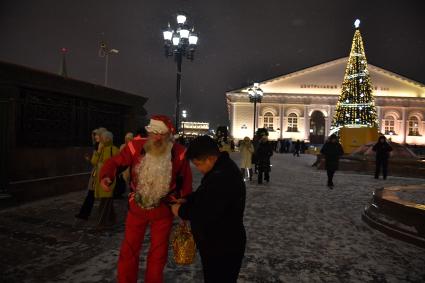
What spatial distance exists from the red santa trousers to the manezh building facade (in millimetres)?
48459

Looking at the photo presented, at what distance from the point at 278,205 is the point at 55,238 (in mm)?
4844

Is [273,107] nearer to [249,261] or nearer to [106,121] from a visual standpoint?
[106,121]

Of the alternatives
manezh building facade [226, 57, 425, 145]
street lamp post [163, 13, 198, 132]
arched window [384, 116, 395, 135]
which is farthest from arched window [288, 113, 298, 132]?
street lamp post [163, 13, 198, 132]

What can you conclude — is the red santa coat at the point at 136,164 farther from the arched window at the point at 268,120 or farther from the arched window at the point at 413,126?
the arched window at the point at 413,126

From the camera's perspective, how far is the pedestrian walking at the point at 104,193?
5.60 meters

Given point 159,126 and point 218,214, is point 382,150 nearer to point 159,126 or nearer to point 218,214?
point 159,126

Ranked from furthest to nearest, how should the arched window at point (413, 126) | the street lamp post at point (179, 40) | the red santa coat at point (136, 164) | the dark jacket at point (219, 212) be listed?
the arched window at point (413, 126)
the street lamp post at point (179, 40)
the red santa coat at point (136, 164)
the dark jacket at point (219, 212)

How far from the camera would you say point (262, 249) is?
4.79 m

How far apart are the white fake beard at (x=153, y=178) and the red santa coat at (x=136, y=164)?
0.07 meters

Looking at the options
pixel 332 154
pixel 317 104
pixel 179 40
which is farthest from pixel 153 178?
pixel 317 104

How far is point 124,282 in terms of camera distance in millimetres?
3037

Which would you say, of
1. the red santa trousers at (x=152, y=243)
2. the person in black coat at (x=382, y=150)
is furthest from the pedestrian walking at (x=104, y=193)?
the person in black coat at (x=382, y=150)

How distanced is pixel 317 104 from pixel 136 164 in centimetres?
5059

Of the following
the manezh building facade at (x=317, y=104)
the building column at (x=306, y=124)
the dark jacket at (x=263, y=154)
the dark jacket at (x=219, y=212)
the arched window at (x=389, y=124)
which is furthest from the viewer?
the building column at (x=306, y=124)
